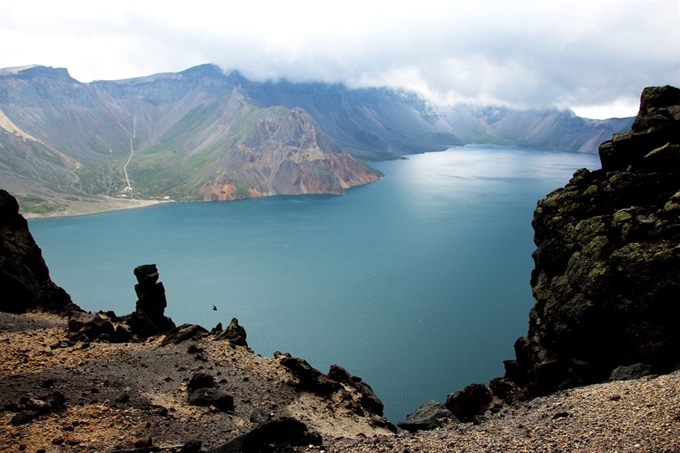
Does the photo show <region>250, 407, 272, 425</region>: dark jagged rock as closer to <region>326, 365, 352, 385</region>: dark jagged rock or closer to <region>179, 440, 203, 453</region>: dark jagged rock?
<region>179, 440, 203, 453</region>: dark jagged rock

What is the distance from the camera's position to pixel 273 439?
1088cm

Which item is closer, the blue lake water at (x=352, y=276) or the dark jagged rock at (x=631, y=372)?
the dark jagged rock at (x=631, y=372)

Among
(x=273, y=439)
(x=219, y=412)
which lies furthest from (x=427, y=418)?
(x=273, y=439)

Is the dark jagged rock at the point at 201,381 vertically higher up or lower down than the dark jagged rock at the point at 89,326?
lower down

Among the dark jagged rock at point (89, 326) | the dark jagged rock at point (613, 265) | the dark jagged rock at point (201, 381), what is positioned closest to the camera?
the dark jagged rock at point (201, 381)

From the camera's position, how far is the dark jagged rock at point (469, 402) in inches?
881

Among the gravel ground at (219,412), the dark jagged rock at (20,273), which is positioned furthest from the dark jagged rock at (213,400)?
the dark jagged rock at (20,273)

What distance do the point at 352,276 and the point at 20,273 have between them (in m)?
49.2

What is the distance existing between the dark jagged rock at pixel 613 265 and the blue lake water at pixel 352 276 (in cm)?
1610

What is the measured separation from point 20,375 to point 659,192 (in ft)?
80.2

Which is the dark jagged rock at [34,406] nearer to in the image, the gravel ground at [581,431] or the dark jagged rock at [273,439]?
the dark jagged rock at [273,439]

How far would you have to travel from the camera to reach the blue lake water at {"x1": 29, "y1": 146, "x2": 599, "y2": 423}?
143 feet

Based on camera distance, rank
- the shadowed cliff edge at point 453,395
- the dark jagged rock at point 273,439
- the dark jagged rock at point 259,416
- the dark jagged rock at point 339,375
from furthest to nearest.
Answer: the dark jagged rock at point 339,375 < the dark jagged rock at point 259,416 < the shadowed cliff edge at point 453,395 < the dark jagged rock at point 273,439

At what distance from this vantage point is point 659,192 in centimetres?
2053
